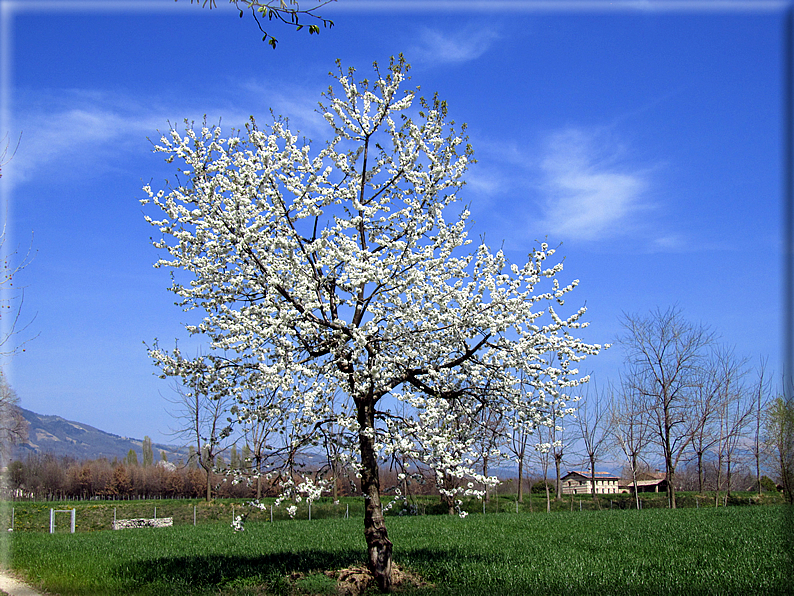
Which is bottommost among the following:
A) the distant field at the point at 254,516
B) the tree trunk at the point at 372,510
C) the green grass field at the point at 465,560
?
the distant field at the point at 254,516

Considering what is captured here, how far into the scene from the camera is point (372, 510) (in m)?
10.6

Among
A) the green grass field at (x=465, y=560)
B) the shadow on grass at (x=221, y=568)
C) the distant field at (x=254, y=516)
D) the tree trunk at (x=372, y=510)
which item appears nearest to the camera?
the green grass field at (x=465, y=560)

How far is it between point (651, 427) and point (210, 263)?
34950 mm

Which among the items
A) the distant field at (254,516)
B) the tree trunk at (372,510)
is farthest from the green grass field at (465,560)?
the distant field at (254,516)

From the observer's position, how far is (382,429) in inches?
420

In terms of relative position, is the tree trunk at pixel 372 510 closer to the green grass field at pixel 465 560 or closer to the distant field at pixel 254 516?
the green grass field at pixel 465 560

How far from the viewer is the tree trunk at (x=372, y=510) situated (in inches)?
413

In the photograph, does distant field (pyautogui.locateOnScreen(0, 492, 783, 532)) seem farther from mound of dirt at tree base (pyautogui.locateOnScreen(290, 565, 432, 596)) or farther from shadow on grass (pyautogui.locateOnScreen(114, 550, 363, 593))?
mound of dirt at tree base (pyautogui.locateOnScreen(290, 565, 432, 596))

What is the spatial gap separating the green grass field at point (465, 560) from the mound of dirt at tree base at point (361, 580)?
0.26m

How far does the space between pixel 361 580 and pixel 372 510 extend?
134 centimetres

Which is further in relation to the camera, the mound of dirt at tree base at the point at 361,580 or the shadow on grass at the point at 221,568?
the shadow on grass at the point at 221,568

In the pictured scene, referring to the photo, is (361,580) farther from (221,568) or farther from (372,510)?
(221,568)

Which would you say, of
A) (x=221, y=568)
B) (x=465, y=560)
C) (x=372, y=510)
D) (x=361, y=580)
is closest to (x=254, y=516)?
(x=221, y=568)

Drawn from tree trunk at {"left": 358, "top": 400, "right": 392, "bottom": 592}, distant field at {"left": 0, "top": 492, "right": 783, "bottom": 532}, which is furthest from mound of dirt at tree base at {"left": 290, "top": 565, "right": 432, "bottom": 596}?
distant field at {"left": 0, "top": 492, "right": 783, "bottom": 532}
